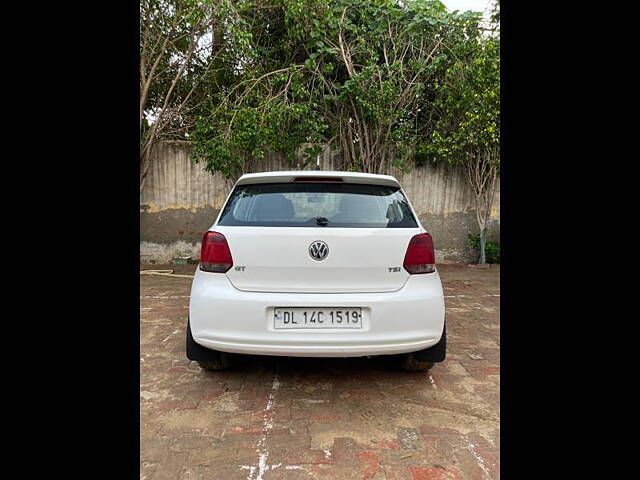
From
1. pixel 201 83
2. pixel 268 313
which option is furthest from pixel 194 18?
pixel 268 313

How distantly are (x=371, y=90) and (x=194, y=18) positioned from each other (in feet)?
9.85

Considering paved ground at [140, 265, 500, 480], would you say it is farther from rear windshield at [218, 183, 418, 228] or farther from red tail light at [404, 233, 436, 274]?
rear windshield at [218, 183, 418, 228]

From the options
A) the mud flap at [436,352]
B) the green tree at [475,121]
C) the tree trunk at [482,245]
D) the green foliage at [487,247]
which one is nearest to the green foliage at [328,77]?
the green tree at [475,121]

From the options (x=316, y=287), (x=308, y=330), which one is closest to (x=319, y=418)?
(x=308, y=330)

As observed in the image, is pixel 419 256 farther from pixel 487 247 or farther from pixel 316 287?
pixel 487 247

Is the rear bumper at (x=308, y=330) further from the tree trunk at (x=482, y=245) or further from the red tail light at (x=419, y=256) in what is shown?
the tree trunk at (x=482, y=245)

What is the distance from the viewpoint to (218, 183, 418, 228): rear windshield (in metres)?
2.41

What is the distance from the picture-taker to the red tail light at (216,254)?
7.64ft

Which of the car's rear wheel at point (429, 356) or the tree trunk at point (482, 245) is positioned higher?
the tree trunk at point (482, 245)

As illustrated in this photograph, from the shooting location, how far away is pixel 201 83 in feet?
23.6

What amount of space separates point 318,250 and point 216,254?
2.10ft

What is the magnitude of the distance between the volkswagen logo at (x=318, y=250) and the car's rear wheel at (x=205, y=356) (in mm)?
1051

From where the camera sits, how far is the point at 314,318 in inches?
88.4
